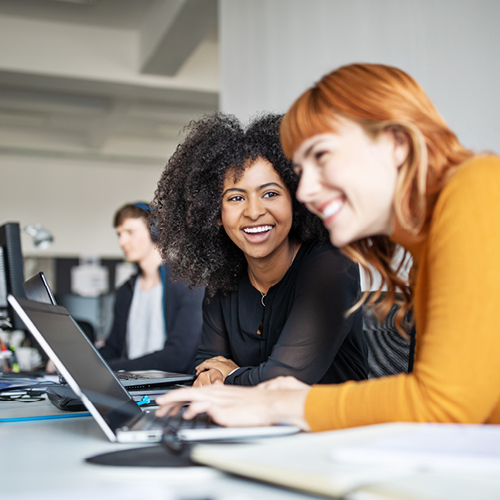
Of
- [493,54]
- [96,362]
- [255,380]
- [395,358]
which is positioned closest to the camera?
[96,362]

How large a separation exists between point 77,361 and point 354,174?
51 centimetres

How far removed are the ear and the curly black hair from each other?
645mm

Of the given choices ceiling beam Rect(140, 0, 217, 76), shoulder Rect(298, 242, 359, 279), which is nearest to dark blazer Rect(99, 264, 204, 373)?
shoulder Rect(298, 242, 359, 279)

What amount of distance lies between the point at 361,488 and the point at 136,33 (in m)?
5.68

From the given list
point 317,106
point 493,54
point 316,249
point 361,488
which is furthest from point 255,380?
point 493,54

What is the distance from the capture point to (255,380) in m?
1.28

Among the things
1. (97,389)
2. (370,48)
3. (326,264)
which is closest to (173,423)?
(97,389)

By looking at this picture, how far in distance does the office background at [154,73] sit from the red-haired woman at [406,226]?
1.09 meters

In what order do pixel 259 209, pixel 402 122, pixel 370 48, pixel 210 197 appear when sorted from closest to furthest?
pixel 402 122, pixel 259 209, pixel 210 197, pixel 370 48

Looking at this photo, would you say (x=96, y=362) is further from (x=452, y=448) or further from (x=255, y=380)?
(x=452, y=448)

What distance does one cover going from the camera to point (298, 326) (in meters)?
1.30

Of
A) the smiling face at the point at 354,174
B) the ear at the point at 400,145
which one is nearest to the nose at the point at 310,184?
the smiling face at the point at 354,174

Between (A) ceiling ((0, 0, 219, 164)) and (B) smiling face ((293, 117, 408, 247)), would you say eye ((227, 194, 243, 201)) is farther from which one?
(A) ceiling ((0, 0, 219, 164))

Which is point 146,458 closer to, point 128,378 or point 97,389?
point 97,389
